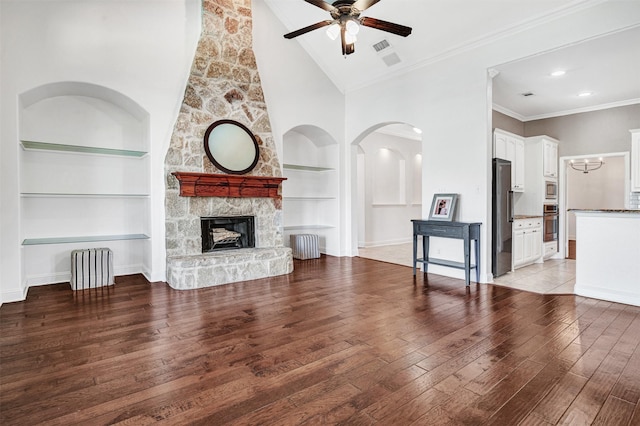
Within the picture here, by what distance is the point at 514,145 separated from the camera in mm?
6324

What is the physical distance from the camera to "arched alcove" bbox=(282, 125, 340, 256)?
718 cm

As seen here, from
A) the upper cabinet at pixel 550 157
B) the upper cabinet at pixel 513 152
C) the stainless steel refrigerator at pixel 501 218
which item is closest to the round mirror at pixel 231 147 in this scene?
the stainless steel refrigerator at pixel 501 218

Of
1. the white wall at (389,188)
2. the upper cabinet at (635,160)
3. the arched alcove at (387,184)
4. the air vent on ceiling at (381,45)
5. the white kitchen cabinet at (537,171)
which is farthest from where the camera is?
the white wall at (389,188)

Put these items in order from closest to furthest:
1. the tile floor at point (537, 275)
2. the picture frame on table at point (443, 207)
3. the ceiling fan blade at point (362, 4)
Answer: the ceiling fan blade at point (362, 4)
the tile floor at point (537, 275)
the picture frame on table at point (443, 207)

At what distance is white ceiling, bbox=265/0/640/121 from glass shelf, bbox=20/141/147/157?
11.5ft

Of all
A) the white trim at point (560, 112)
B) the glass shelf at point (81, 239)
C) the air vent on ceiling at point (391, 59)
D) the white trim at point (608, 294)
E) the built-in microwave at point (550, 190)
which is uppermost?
the air vent on ceiling at point (391, 59)

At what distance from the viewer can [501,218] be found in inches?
205

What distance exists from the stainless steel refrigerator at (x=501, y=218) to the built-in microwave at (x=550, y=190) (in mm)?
1848

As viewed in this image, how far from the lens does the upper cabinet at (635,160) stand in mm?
5965

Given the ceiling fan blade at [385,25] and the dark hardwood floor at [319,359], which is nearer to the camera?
the dark hardwood floor at [319,359]

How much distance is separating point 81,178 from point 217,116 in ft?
7.13

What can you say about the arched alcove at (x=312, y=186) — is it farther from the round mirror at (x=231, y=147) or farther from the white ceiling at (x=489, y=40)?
the round mirror at (x=231, y=147)

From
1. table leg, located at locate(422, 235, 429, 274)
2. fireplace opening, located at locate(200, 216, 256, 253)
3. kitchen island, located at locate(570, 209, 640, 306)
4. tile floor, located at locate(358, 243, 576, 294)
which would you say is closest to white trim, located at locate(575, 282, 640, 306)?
kitchen island, located at locate(570, 209, 640, 306)

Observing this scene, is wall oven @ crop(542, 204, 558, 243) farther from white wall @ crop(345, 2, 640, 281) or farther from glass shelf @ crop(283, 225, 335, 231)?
glass shelf @ crop(283, 225, 335, 231)
